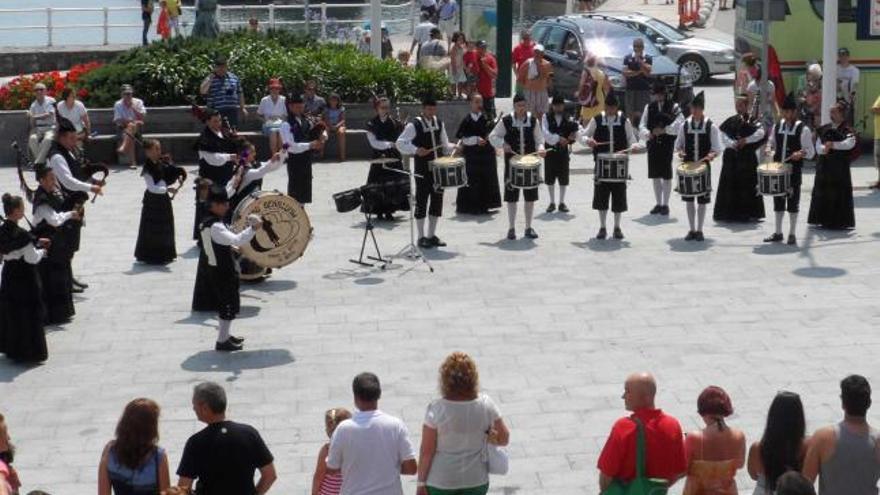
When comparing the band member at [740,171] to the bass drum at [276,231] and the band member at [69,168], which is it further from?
the band member at [69,168]

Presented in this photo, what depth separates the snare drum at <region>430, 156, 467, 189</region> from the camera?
1875cm

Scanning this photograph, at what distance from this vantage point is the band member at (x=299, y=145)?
20.0 metres

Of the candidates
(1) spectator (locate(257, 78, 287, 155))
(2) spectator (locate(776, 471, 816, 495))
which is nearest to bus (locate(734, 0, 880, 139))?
(1) spectator (locate(257, 78, 287, 155))

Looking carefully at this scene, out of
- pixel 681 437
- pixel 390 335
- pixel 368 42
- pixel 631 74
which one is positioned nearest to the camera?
pixel 681 437

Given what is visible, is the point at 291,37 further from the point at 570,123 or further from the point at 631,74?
the point at 570,123

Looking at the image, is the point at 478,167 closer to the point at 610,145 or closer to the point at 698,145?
the point at 610,145

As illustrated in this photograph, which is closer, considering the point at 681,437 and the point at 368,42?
the point at 681,437

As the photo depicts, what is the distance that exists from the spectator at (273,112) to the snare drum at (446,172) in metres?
5.00

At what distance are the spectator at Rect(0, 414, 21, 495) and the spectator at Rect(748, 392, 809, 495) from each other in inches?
150

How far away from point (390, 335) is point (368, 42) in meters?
17.7

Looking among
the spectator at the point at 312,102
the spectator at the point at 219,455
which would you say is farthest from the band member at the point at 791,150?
the spectator at the point at 219,455

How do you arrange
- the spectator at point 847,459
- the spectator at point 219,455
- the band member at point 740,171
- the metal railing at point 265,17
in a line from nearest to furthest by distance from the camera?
the spectator at point 847,459
the spectator at point 219,455
the band member at point 740,171
the metal railing at point 265,17

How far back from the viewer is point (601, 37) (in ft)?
99.0

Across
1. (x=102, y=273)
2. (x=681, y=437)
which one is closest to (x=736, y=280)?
(x=102, y=273)
